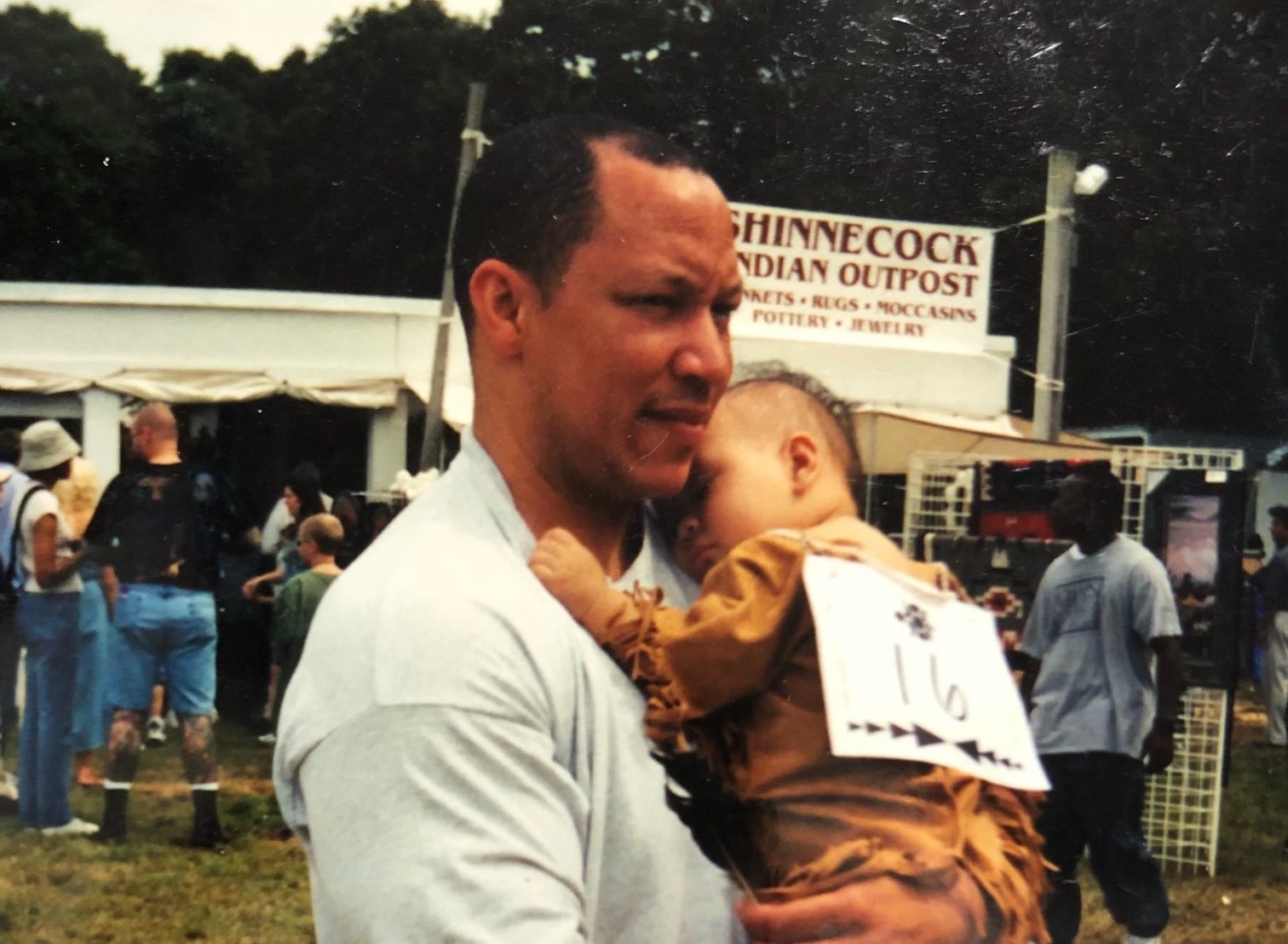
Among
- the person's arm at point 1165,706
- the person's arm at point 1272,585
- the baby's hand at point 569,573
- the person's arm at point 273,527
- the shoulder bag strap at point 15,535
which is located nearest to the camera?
the baby's hand at point 569,573

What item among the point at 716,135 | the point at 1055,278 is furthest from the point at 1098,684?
the point at 716,135

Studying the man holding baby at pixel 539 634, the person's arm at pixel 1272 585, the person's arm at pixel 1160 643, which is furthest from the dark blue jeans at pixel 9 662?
the person's arm at pixel 1272 585

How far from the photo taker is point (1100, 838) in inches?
78.3

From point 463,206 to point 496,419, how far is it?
0.27 m

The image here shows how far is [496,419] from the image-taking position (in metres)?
1.42

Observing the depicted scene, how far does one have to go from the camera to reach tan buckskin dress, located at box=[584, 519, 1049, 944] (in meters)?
1.34

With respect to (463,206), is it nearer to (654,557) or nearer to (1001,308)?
(654,557)

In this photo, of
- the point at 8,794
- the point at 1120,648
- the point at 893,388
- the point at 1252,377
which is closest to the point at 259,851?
the point at 8,794

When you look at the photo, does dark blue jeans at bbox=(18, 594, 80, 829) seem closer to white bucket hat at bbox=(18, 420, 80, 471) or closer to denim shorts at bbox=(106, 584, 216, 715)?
denim shorts at bbox=(106, 584, 216, 715)

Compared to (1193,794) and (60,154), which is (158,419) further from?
(1193,794)

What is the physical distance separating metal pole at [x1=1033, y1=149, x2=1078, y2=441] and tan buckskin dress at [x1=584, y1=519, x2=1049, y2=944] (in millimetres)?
766

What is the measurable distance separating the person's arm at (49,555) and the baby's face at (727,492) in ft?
4.10

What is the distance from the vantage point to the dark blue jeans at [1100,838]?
1.79 metres

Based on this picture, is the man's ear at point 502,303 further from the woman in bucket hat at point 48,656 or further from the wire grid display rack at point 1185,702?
the woman in bucket hat at point 48,656
